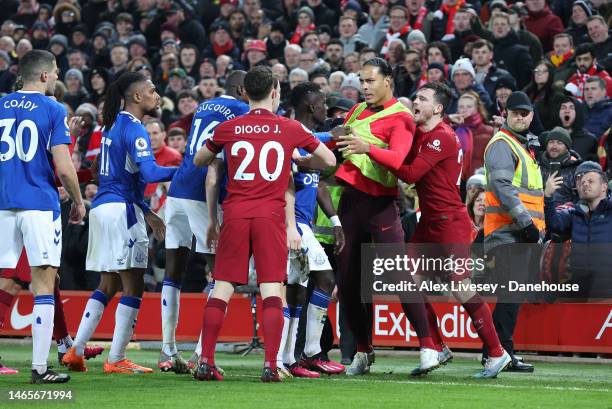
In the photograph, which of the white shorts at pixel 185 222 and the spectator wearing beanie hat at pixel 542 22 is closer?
the white shorts at pixel 185 222

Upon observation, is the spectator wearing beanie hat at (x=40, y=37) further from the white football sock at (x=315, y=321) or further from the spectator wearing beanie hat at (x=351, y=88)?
the white football sock at (x=315, y=321)

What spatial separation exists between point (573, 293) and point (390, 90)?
12.2 feet

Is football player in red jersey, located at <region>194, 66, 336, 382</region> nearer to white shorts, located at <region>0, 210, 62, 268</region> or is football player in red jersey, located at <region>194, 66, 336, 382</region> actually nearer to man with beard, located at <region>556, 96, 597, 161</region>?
white shorts, located at <region>0, 210, 62, 268</region>

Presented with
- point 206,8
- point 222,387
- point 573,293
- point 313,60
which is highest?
point 206,8

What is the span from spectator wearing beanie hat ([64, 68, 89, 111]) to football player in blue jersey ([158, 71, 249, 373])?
10.8 metres

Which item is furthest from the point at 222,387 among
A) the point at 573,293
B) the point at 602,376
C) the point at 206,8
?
the point at 206,8

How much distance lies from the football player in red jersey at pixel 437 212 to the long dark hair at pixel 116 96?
2.54 m

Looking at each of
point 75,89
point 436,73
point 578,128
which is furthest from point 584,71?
point 75,89

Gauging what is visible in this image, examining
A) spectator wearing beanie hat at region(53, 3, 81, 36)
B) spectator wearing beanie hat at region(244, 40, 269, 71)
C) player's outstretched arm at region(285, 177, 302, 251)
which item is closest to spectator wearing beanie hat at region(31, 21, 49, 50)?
spectator wearing beanie hat at region(53, 3, 81, 36)

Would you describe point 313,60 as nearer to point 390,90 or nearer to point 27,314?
point 27,314

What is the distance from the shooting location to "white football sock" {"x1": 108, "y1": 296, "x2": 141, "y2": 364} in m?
10.4

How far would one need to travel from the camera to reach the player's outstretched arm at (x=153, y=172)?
9984 mm

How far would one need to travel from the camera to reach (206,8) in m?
23.6

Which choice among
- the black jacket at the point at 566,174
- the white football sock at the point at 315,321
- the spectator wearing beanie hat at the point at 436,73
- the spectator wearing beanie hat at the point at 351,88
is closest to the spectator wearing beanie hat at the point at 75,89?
the spectator wearing beanie hat at the point at 351,88
